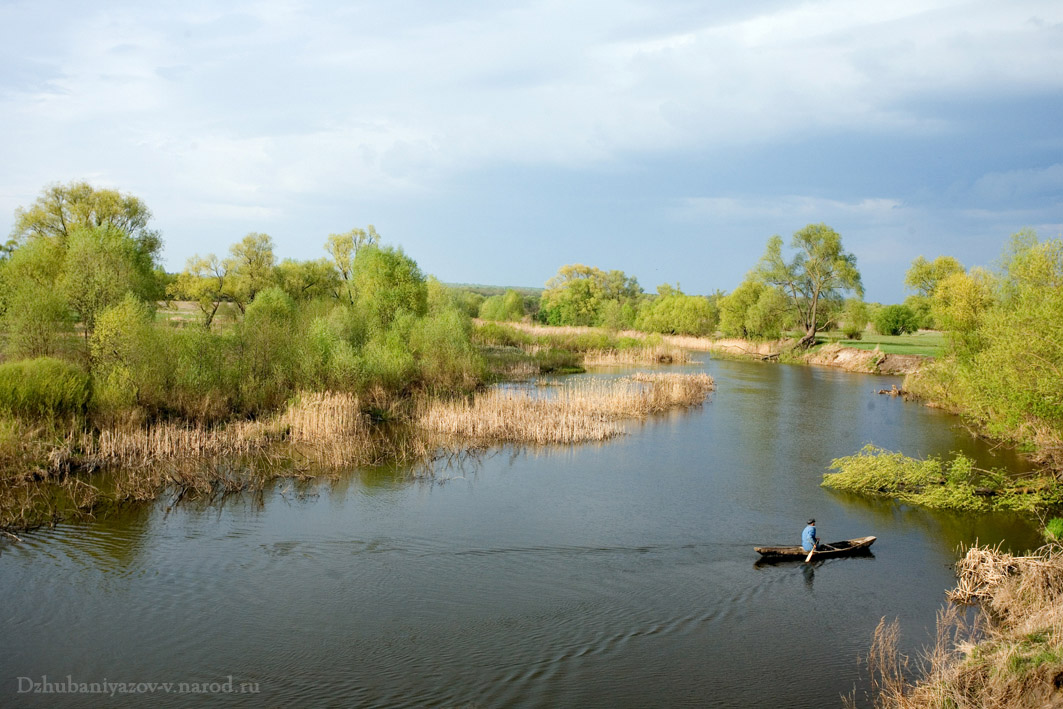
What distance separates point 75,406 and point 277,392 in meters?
6.80

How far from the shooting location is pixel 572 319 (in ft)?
296

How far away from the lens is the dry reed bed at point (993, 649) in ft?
24.9

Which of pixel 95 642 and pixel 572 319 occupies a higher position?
pixel 572 319

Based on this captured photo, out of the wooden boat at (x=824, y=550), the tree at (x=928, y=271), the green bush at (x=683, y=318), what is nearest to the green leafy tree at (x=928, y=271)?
the tree at (x=928, y=271)

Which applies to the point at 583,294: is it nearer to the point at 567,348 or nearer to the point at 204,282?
the point at 567,348

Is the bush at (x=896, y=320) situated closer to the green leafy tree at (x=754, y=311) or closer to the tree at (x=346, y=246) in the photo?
the green leafy tree at (x=754, y=311)

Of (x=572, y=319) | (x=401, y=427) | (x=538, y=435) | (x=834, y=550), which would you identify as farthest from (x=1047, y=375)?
(x=572, y=319)

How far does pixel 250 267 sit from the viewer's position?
46.8 metres

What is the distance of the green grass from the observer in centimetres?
5356

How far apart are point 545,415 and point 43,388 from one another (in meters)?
16.2

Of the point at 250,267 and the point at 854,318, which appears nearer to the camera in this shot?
the point at 250,267

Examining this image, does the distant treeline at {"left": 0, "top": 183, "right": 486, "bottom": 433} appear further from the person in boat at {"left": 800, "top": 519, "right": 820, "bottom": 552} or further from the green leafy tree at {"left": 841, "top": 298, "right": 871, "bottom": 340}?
the green leafy tree at {"left": 841, "top": 298, "right": 871, "bottom": 340}

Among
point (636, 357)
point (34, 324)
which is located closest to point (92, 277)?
point (34, 324)

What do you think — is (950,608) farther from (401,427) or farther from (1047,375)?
(401,427)
